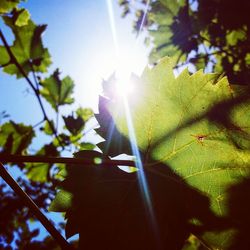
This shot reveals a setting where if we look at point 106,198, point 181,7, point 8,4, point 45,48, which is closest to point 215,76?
point 106,198

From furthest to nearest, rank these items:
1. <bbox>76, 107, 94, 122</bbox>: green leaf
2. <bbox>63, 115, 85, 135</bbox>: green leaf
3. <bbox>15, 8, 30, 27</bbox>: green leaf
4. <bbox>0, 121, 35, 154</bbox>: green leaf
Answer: <bbox>76, 107, 94, 122</bbox>: green leaf, <bbox>0, 121, 35, 154</bbox>: green leaf, <bbox>63, 115, 85, 135</bbox>: green leaf, <bbox>15, 8, 30, 27</bbox>: green leaf

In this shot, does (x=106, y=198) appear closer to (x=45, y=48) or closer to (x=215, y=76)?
(x=215, y=76)

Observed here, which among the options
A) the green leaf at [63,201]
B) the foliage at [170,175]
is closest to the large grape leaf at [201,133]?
the foliage at [170,175]

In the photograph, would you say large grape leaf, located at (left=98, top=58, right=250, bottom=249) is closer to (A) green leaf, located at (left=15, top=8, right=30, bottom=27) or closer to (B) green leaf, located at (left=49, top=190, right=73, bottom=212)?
(B) green leaf, located at (left=49, top=190, right=73, bottom=212)

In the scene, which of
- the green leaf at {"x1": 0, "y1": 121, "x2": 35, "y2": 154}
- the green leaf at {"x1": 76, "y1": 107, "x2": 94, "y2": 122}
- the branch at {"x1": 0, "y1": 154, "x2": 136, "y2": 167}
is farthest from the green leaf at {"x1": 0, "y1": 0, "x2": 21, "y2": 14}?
the branch at {"x1": 0, "y1": 154, "x2": 136, "y2": 167}

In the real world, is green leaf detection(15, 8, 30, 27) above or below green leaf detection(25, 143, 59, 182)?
above

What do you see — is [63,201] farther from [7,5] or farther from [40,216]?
[7,5]

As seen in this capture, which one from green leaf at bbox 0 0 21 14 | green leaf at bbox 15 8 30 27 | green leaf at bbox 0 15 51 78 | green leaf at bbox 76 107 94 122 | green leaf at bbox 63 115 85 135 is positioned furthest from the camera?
green leaf at bbox 76 107 94 122

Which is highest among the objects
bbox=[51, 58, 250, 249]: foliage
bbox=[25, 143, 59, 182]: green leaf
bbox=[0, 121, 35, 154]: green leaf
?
bbox=[0, 121, 35, 154]: green leaf

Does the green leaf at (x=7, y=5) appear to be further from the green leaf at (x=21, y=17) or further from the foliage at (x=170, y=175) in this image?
the foliage at (x=170, y=175)
